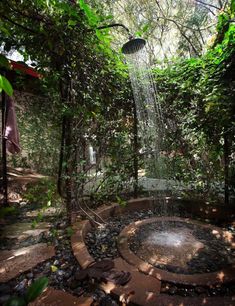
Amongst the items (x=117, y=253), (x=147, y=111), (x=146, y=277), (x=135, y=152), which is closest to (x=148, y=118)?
(x=147, y=111)

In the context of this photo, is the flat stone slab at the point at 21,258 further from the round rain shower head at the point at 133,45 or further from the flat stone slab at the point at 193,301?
the round rain shower head at the point at 133,45

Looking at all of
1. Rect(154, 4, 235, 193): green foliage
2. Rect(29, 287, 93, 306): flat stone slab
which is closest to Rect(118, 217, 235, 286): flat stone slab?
Rect(29, 287, 93, 306): flat stone slab

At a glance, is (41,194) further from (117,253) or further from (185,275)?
(185,275)

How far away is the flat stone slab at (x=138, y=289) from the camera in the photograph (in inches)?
56.9

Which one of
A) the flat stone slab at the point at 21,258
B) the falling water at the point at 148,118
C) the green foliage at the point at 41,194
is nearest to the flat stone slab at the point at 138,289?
the flat stone slab at the point at 21,258

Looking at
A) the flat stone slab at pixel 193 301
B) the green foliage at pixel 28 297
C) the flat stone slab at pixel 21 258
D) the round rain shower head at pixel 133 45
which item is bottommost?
the flat stone slab at pixel 193 301

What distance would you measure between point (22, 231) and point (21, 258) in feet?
2.35

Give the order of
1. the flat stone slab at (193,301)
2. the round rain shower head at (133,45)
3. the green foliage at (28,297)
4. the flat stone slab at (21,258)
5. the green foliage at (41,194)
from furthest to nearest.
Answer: the green foliage at (41,194) < the round rain shower head at (133,45) < the flat stone slab at (21,258) < the flat stone slab at (193,301) < the green foliage at (28,297)

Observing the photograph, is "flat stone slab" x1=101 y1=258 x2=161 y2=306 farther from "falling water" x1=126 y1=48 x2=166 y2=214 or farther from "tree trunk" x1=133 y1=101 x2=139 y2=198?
"falling water" x1=126 y1=48 x2=166 y2=214

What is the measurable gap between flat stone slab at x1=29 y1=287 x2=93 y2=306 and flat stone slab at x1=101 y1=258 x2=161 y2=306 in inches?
7.3

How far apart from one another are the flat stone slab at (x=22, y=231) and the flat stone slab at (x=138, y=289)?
1.31 m

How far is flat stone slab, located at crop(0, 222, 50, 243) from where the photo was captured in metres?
2.52

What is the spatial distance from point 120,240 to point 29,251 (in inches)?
37.5

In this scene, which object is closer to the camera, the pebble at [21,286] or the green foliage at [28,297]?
the green foliage at [28,297]
